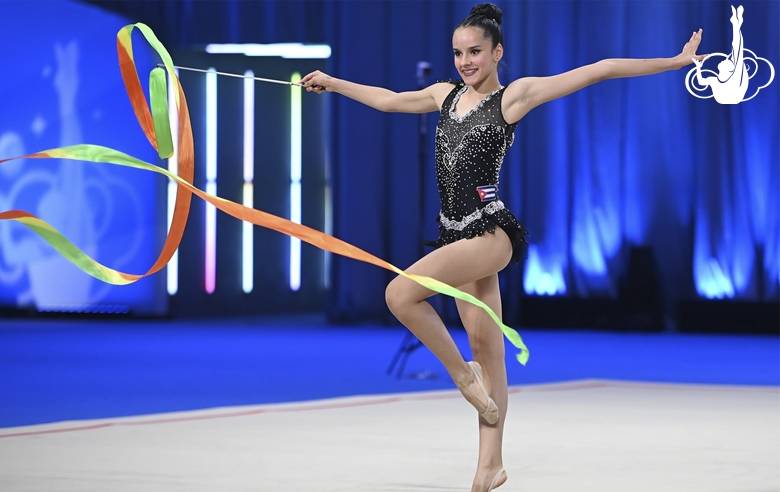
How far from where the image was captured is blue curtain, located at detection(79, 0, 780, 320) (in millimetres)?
9438

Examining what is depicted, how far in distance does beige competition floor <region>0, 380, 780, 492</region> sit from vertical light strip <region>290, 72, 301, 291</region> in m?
6.47

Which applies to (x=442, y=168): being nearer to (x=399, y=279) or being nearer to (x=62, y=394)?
(x=399, y=279)

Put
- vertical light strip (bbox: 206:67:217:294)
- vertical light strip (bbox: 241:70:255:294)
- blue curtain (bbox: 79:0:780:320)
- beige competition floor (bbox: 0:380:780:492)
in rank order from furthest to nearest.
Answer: vertical light strip (bbox: 241:70:255:294)
vertical light strip (bbox: 206:67:217:294)
blue curtain (bbox: 79:0:780:320)
beige competition floor (bbox: 0:380:780:492)

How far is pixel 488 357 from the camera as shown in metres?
3.05

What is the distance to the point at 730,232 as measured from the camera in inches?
373

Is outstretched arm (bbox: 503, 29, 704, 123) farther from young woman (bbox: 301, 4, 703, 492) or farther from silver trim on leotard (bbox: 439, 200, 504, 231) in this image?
silver trim on leotard (bbox: 439, 200, 504, 231)

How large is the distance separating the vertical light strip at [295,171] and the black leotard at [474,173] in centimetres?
866

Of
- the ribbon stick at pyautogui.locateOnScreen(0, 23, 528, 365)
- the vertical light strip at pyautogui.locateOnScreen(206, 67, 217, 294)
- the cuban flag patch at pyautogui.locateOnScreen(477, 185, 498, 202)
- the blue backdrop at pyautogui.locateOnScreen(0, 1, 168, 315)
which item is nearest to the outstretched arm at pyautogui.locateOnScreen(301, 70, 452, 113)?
the cuban flag patch at pyautogui.locateOnScreen(477, 185, 498, 202)

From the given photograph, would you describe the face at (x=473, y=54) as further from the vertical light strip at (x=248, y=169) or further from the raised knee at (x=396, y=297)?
the vertical light strip at (x=248, y=169)

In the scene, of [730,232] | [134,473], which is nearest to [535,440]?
[134,473]

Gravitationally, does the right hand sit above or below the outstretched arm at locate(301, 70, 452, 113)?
above

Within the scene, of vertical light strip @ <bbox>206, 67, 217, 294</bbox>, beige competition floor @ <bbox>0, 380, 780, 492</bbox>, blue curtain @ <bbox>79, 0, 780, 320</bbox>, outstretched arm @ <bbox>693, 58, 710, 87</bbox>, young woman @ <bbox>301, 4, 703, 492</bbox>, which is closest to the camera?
young woman @ <bbox>301, 4, 703, 492</bbox>

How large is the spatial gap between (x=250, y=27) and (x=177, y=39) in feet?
2.30

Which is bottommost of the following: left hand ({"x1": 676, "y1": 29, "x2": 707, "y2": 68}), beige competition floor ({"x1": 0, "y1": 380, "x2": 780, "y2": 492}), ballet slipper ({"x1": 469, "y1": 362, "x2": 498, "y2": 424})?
beige competition floor ({"x1": 0, "y1": 380, "x2": 780, "y2": 492})
